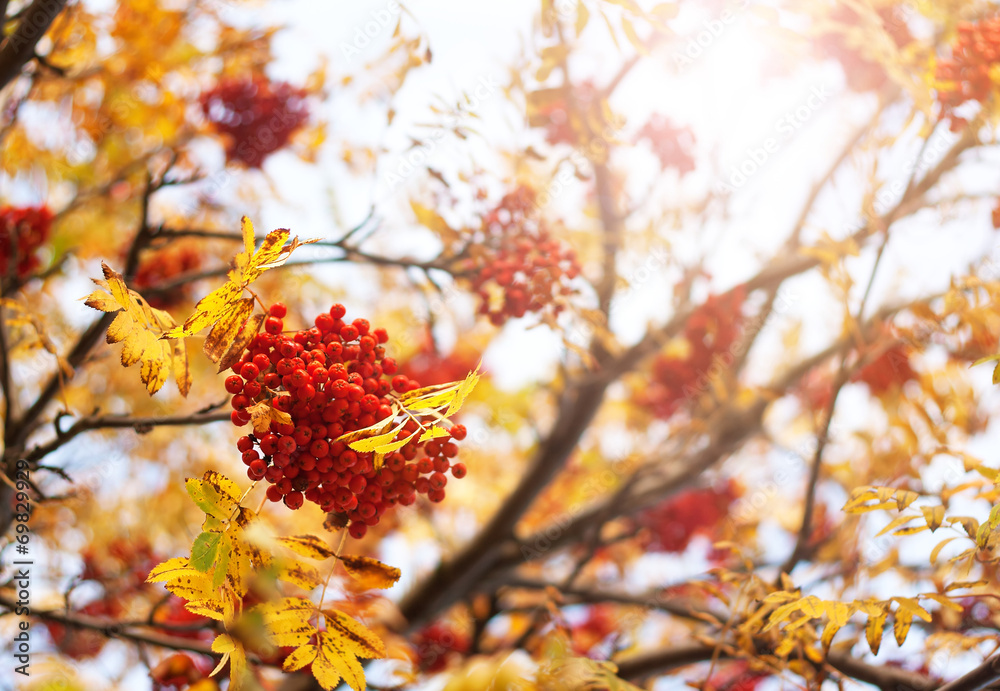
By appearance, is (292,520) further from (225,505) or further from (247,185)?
(225,505)

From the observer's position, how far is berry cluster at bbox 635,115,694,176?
359cm

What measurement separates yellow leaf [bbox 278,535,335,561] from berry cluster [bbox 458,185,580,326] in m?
1.00

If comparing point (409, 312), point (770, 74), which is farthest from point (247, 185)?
point (770, 74)

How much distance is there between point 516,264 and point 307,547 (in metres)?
1.10

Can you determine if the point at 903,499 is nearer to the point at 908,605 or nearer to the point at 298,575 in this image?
the point at 908,605

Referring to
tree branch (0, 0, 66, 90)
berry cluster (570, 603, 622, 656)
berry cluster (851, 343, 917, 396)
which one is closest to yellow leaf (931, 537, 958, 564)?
berry cluster (851, 343, 917, 396)

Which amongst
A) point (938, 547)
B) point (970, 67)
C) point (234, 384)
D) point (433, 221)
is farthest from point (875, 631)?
point (970, 67)

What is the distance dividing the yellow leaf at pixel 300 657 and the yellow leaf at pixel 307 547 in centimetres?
17

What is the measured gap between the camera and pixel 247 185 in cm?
437

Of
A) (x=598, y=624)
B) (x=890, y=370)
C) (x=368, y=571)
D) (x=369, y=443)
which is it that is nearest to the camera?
(x=369, y=443)

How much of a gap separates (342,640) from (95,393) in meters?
3.31

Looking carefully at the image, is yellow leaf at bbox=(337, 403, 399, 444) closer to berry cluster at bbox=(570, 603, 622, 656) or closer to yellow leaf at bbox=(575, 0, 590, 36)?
yellow leaf at bbox=(575, 0, 590, 36)

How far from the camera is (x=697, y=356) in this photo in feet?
12.8

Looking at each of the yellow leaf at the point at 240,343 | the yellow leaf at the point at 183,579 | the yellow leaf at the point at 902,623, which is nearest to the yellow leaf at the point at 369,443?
the yellow leaf at the point at 240,343
